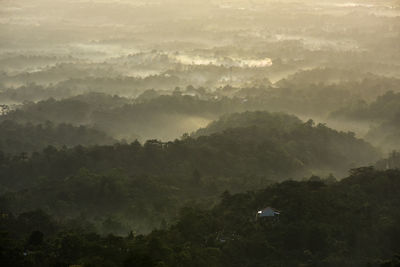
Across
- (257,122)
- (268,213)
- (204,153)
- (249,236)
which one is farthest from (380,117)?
(249,236)

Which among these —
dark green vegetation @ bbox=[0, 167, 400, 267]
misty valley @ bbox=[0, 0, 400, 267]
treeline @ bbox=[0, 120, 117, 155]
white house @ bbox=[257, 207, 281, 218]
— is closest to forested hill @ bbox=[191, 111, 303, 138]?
misty valley @ bbox=[0, 0, 400, 267]

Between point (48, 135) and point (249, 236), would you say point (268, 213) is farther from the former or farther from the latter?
point (48, 135)

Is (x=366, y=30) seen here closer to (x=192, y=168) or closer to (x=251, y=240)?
(x=192, y=168)

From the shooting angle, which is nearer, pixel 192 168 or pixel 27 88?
pixel 192 168

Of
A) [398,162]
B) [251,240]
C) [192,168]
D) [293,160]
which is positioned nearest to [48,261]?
[251,240]

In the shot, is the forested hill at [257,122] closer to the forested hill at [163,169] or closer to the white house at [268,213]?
the forested hill at [163,169]

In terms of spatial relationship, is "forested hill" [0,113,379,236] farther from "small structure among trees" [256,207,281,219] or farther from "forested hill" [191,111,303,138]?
"small structure among trees" [256,207,281,219]

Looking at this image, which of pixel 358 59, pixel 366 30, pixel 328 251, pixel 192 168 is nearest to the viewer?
pixel 328 251
